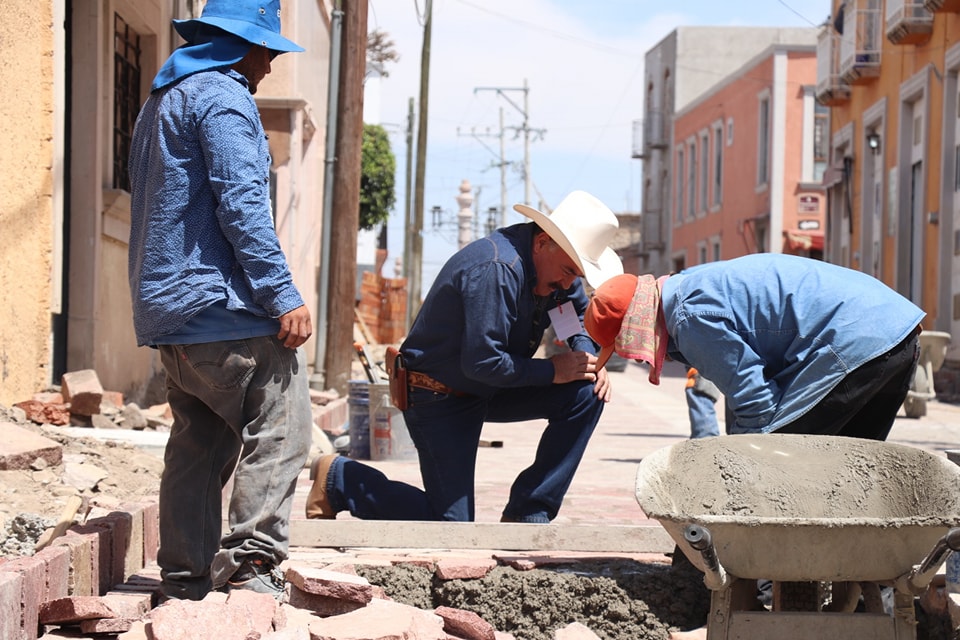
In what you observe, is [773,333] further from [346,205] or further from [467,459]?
[346,205]

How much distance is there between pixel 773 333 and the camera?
14.6 feet

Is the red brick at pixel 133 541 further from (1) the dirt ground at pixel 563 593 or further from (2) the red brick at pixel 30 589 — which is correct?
(2) the red brick at pixel 30 589

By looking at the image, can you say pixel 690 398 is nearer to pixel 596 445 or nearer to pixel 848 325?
pixel 596 445

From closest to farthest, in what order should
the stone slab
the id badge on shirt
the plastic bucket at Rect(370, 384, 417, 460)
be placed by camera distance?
the stone slab
the id badge on shirt
the plastic bucket at Rect(370, 384, 417, 460)

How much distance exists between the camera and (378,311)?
37188mm

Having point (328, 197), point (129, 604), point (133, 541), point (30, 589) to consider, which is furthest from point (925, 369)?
point (30, 589)

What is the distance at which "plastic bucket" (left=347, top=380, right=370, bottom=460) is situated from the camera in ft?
29.9

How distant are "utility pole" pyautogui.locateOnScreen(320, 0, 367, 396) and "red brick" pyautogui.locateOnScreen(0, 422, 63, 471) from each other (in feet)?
25.4

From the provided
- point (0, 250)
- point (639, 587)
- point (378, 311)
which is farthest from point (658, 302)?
point (378, 311)

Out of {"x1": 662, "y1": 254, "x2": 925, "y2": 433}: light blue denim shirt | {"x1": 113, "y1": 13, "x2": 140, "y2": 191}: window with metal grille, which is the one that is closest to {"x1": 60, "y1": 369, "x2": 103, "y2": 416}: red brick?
{"x1": 113, "y1": 13, "x2": 140, "y2": 191}: window with metal grille

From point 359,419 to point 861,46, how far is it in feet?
69.2

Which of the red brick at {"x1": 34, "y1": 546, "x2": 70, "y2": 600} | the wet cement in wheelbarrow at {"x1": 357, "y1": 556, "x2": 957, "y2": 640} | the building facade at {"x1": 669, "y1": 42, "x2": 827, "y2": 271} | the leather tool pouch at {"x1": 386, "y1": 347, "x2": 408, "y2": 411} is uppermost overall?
the building facade at {"x1": 669, "y1": 42, "x2": 827, "y2": 271}

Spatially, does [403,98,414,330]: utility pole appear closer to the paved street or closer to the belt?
the paved street

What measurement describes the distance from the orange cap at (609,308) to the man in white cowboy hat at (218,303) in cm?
99
